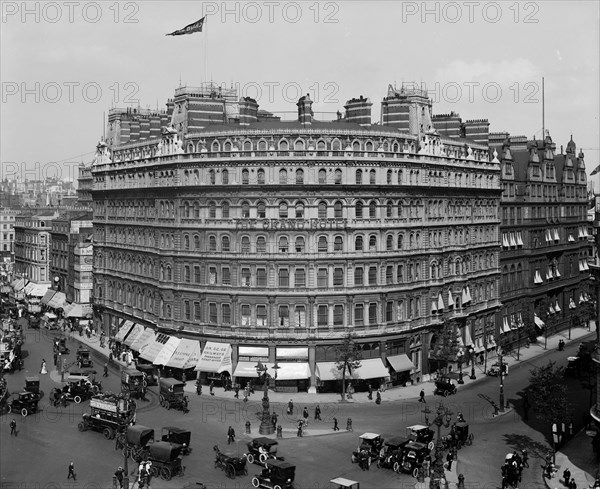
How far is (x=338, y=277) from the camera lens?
6831cm

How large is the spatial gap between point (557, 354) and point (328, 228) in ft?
116

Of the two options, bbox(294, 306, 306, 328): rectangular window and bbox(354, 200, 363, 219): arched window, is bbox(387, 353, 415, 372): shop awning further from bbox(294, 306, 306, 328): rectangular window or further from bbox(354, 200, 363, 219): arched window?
bbox(354, 200, 363, 219): arched window

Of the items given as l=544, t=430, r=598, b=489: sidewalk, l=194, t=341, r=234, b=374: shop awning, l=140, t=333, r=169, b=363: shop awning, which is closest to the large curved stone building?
l=194, t=341, r=234, b=374: shop awning

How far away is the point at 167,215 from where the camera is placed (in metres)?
75.6

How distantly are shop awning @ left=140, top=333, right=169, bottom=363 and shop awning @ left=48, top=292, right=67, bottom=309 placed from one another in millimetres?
38156

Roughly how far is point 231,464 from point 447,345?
101 ft

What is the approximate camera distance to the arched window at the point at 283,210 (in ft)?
224

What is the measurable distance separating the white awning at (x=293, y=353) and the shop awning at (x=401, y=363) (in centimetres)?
806

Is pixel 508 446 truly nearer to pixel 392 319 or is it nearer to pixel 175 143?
pixel 392 319

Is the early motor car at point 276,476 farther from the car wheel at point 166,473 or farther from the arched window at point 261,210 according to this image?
the arched window at point 261,210

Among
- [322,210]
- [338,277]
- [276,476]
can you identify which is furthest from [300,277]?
[276,476]

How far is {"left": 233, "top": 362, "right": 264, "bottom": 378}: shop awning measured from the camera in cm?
6669

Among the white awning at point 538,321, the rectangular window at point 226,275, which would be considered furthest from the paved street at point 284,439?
the white awning at point 538,321

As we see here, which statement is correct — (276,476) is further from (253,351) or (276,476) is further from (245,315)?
(245,315)
